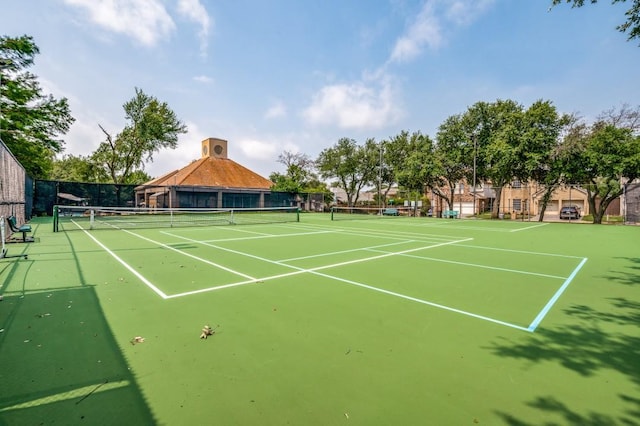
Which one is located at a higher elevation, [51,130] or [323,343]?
[51,130]

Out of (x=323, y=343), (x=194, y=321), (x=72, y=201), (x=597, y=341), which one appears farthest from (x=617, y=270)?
(x=72, y=201)

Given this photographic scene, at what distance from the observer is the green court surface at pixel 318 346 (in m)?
2.30

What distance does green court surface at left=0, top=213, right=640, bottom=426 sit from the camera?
90.7 inches

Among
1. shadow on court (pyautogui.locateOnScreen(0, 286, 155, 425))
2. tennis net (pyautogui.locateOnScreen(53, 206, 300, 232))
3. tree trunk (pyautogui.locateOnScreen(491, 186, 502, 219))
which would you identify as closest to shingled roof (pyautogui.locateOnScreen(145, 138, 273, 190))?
tennis net (pyautogui.locateOnScreen(53, 206, 300, 232))

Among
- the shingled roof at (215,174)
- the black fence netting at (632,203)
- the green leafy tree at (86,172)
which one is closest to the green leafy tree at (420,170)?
the black fence netting at (632,203)

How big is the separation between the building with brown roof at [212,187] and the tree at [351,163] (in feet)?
31.3

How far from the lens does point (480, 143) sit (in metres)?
31.0

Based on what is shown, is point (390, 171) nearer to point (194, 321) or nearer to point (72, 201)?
point (72, 201)

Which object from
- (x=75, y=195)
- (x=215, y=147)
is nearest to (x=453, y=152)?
(x=75, y=195)

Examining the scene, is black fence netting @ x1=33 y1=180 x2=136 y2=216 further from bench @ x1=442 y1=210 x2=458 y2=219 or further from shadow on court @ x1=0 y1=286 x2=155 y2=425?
bench @ x1=442 y1=210 x2=458 y2=219

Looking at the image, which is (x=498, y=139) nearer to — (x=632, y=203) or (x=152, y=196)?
(x=632, y=203)

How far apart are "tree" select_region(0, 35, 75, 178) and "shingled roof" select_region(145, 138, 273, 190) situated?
1079cm

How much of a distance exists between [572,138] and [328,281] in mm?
A: 28534

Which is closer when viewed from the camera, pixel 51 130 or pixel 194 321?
pixel 194 321
